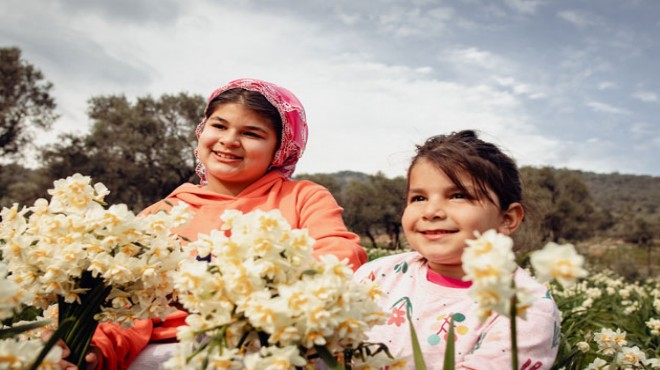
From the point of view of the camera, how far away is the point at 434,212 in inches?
79.4

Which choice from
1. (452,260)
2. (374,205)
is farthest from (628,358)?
(374,205)

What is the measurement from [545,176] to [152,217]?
41056mm

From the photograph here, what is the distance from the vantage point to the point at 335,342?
3.77ft

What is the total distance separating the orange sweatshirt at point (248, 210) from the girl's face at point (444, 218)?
33 centimetres

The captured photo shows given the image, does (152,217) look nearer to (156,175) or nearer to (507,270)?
(507,270)

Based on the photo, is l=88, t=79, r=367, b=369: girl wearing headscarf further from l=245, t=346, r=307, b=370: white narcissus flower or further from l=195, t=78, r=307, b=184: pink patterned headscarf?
l=245, t=346, r=307, b=370: white narcissus flower

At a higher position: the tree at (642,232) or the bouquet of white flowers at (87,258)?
the bouquet of white flowers at (87,258)

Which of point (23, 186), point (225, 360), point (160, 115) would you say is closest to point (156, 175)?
point (160, 115)

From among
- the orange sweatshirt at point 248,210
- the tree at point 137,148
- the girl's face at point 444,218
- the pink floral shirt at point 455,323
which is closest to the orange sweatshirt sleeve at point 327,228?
the orange sweatshirt at point 248,210

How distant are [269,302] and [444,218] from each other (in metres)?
1.16

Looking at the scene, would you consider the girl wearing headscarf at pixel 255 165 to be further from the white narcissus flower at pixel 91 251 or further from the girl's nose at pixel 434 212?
the white narcissus flower at pixel 91 251

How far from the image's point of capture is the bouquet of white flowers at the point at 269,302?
1031 millimetres

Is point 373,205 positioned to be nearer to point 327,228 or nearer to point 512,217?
point 327,228

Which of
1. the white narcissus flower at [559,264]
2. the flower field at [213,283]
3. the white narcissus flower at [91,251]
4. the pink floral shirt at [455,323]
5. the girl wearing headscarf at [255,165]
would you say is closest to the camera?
the white narcissus flower at [559,264]
